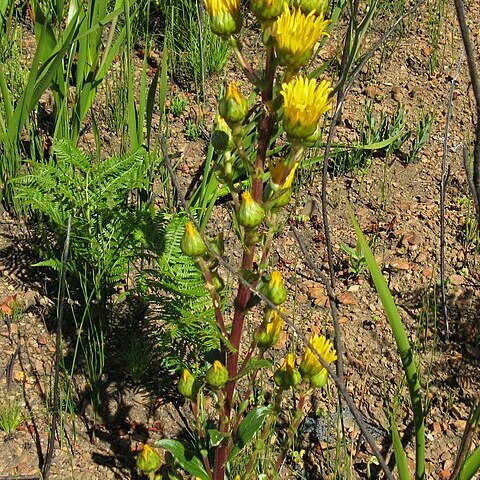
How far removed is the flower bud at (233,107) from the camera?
4.19ft

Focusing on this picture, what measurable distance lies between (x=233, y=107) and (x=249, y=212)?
0.59 ft

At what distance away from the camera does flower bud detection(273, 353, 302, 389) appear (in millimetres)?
1510

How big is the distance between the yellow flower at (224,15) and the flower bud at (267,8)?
0.18 feet

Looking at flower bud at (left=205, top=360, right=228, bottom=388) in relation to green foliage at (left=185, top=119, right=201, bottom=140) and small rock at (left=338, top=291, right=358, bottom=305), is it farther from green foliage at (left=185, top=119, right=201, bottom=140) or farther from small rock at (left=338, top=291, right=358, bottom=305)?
green foliage at (left=185, top=119, right=201, bottom=140)

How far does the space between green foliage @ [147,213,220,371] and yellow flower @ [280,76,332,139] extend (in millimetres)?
686

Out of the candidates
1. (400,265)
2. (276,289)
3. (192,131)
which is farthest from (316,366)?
(192,131)

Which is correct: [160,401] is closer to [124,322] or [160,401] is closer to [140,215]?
[124,322]

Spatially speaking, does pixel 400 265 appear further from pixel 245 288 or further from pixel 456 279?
pixel 245 288

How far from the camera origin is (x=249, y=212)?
50.4 inches

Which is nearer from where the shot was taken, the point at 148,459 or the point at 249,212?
the point at 249,212

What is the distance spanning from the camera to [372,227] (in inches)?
104

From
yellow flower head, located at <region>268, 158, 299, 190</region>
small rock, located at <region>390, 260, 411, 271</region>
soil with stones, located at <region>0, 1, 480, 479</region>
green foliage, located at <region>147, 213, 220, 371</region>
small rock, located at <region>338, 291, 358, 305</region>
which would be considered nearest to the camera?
yellow flower head, located at <region>268, 158, 299, 190</region>

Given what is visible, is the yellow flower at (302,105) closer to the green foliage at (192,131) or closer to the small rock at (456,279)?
the small rock at (456,279)

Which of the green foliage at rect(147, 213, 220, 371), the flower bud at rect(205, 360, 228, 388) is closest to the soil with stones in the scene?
the green foliage at rect(147, 213, 220, 371)
